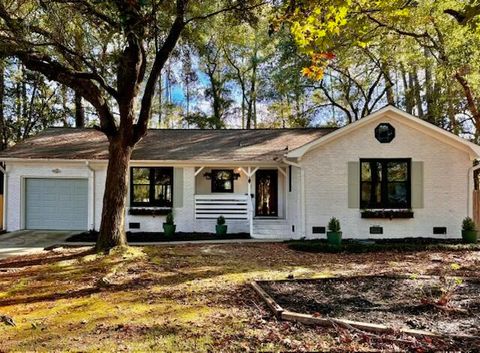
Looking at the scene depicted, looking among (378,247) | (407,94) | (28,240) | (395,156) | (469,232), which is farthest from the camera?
(407,94)

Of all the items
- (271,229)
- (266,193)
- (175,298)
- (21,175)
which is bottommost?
(175,298)

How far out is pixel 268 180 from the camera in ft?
51.7

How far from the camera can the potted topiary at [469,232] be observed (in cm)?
1186

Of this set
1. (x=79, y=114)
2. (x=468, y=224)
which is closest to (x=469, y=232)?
(x=468, y=224)

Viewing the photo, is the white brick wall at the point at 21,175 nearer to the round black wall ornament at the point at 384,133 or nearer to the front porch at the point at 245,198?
the front porch at the point at 245,198

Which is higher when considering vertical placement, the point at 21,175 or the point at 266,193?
the point at 21,175

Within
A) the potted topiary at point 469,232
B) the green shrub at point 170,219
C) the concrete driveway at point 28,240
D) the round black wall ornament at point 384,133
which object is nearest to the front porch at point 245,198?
the green shrub at point 170,219

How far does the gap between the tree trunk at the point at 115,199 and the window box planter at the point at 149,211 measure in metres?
4.02

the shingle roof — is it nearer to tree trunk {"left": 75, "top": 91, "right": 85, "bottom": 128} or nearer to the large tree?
the large tree

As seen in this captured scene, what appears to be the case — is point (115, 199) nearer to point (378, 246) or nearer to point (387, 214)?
point (378, 246)

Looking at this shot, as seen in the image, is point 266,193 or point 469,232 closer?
point 469,232

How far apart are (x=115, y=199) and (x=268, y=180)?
7447 millimetres

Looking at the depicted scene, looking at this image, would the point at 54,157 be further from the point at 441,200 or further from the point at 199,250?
the point at 441,200

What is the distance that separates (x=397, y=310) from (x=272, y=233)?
8.72 m
